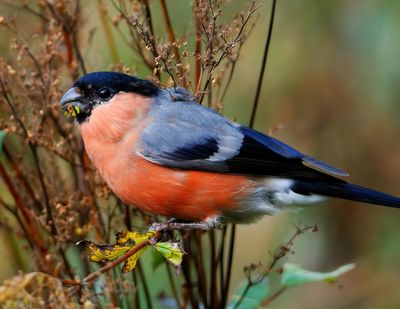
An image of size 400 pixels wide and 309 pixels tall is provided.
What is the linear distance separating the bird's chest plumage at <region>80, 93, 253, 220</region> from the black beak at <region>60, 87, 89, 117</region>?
0.06 m

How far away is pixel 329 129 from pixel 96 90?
219 centimetres

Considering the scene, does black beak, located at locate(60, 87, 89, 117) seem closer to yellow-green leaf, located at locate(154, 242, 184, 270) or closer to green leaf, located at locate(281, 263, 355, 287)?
yellow-green leaf, located at locate(154, 242, 184, 270)

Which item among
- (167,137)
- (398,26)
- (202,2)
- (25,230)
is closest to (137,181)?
(167,137)

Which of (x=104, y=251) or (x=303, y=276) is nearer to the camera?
(x=104, y=251)

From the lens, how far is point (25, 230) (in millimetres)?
2668

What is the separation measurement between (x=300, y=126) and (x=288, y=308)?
41.0 inches

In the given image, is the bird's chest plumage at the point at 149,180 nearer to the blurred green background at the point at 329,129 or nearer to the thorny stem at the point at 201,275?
the thorny stem at the point at 201,275

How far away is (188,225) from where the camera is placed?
2.70 meters

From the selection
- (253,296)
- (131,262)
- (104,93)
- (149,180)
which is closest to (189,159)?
(149,180)

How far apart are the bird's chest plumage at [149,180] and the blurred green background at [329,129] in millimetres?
1677

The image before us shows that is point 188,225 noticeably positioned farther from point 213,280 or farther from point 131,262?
point 131,262

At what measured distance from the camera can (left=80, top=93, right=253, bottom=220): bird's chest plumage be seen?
2.73 m

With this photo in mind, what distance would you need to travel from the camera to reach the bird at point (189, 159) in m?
2.77

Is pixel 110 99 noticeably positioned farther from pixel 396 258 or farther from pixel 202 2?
pixel 396 258
